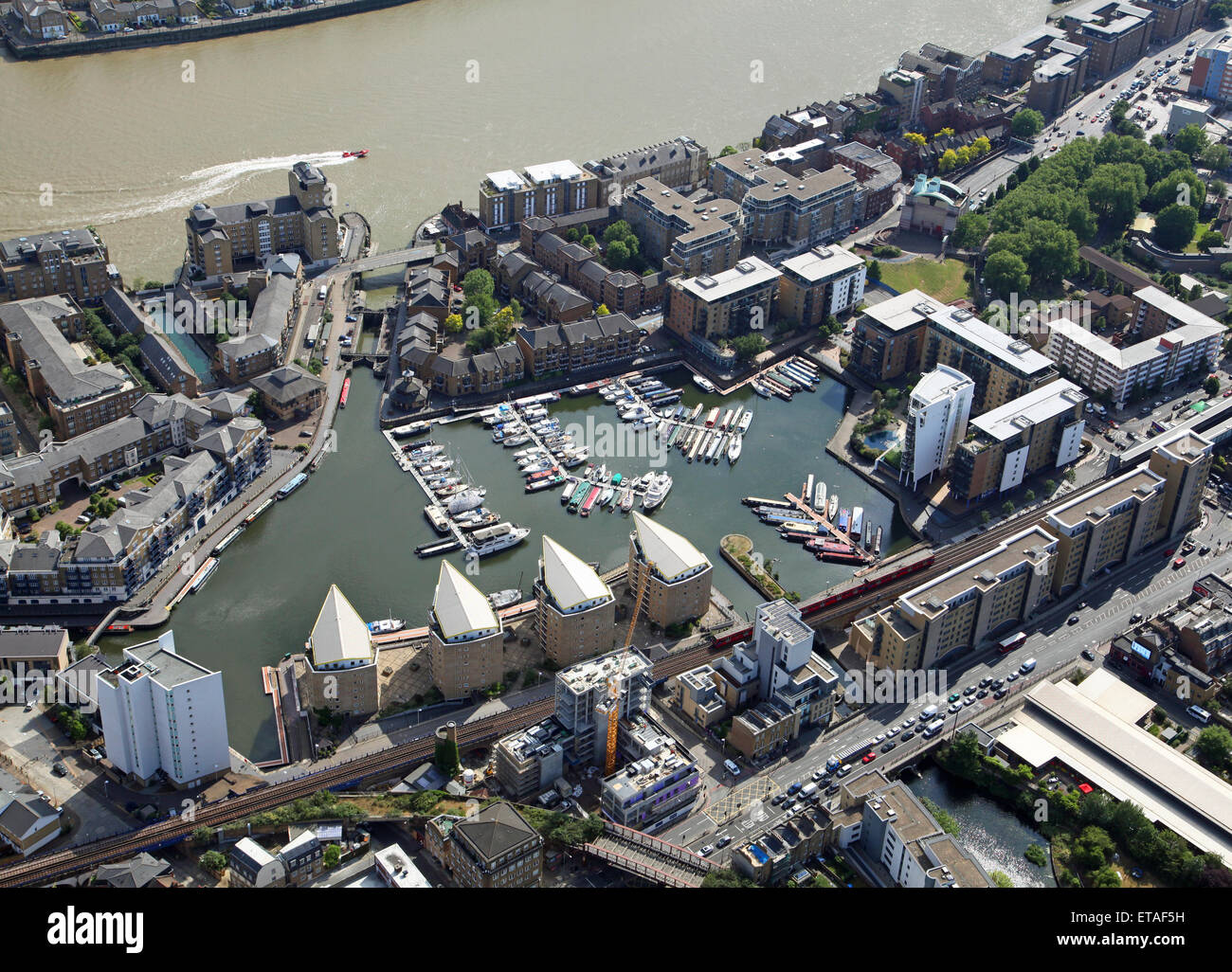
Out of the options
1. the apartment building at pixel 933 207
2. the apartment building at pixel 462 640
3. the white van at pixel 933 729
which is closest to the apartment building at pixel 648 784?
the apartment building at pixel 462 640

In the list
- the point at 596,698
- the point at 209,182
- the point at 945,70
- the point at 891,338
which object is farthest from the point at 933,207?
the point at 596,698

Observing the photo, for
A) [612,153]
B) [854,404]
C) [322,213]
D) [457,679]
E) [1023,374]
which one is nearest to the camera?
[457,679]

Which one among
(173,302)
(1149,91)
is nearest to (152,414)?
(173,302)

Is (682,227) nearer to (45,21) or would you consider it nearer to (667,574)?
(667,574)

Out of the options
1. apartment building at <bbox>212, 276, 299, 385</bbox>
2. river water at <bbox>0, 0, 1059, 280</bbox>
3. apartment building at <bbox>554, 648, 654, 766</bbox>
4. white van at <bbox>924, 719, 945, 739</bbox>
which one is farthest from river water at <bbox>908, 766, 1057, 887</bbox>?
river water at <bbox>0, 0, 1059, 280</bbox>

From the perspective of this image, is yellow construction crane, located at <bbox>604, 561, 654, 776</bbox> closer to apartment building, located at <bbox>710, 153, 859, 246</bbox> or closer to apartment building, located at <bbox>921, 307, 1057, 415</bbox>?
apartment building, located at <bbox>921, 307, 1057, 415</bbox>
